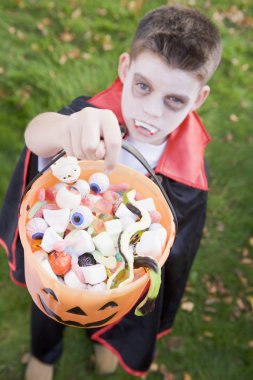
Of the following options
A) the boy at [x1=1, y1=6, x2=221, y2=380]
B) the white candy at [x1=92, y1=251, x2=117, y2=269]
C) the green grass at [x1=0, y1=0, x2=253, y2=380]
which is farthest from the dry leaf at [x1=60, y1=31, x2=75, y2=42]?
the white candy at [x1=92, y1=251, x2=117, y2=269]

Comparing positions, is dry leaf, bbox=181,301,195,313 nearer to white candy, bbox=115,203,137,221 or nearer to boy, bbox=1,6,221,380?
boy, bbox=1,6,221,380

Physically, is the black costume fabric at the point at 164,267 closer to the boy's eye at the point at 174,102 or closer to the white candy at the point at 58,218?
the boy's eye at the point at 174,102

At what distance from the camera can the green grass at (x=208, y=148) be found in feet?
7.37

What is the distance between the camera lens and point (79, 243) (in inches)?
41.8

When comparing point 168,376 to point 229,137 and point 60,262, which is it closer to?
point 60,262

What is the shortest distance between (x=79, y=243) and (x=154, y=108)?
541 millimetres

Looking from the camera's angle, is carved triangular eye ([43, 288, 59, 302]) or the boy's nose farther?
the boy's nose

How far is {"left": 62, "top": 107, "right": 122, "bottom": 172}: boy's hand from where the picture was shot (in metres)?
0.93

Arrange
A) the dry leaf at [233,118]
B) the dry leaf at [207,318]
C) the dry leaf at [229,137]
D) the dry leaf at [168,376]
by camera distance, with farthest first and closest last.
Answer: the dry leaf at [233,118], the dry leaf at [229,137], the dry leaf at [207,318], the dry leaf at [168,376]

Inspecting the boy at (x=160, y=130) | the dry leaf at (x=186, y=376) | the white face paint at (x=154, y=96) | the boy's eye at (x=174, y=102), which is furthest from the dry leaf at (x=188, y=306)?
the boy's eye at (x=174, y=102)

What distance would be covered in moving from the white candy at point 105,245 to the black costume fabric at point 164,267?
0.55m

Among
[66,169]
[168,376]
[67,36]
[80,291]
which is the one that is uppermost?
[66,169]

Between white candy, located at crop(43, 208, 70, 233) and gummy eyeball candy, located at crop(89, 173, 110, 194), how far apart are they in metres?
0.13

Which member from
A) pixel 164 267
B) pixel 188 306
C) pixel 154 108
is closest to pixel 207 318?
pixel 188 306
